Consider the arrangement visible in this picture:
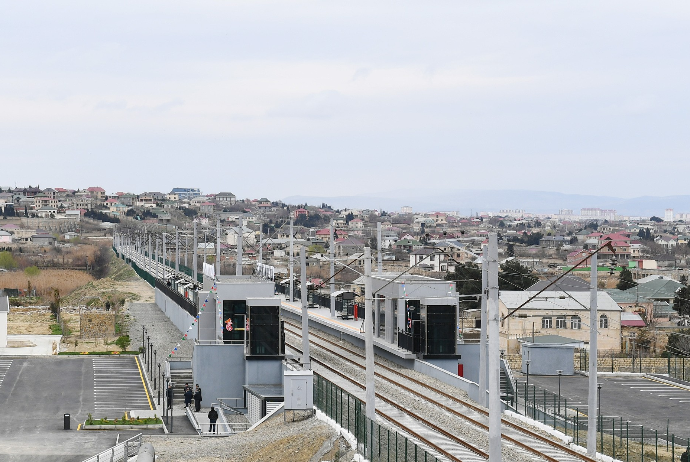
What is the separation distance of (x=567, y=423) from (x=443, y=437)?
5.21m

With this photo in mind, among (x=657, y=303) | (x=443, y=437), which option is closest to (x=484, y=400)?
(x=443, y=437)

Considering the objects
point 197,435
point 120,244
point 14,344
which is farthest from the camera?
point 120,244

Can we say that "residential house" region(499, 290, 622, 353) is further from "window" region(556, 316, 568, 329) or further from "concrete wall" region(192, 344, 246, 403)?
"concrete wall" region(192, 344, 246, 403)

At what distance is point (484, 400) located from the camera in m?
29.9

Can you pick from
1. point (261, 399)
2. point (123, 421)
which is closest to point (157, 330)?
point (123, 421)

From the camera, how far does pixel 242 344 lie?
128 ft

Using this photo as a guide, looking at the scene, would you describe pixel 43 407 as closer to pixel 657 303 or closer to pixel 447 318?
pixel 447 318

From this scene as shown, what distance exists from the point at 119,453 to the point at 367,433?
8490 millimetres

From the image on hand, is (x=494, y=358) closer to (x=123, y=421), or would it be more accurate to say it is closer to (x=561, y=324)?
(x=123, y=421)

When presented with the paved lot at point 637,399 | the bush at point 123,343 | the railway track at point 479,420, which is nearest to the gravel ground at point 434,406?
the railway track at point 479,420

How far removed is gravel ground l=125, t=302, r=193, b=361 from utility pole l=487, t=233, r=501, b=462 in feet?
113

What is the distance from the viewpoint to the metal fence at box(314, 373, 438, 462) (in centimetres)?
2118

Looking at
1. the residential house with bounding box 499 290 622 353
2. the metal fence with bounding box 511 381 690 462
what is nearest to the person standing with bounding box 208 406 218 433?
the metal fence with bounding box 511 381 690 462

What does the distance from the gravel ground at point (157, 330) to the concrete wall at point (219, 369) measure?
12861mm
